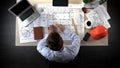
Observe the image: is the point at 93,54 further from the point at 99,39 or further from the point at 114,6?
the point at 114,6

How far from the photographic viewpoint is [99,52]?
6.63ft

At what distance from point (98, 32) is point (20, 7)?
0.60 metres

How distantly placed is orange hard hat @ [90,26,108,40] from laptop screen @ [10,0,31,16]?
523 millimetres

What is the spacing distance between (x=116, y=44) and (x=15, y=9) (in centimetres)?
93

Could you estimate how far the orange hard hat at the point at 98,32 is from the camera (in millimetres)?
1728

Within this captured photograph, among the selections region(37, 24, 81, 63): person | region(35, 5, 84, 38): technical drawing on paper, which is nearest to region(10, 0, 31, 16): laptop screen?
region(35, 5, 84, 38): technical drawing on paper

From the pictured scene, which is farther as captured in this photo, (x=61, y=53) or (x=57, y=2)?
(x=57, y=2)

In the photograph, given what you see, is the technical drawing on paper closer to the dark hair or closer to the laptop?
the laptop

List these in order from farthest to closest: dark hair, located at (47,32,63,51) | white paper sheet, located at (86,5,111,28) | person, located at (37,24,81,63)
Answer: white paper sheet, located at (86,5,111,28)
person, located at (37,24,81,63)
dark hair, located at (47,32,63,51)

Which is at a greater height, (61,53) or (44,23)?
(44,23)

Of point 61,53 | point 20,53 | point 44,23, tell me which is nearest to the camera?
point 61,53

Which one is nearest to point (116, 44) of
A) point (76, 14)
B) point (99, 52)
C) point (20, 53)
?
point (99, 52)

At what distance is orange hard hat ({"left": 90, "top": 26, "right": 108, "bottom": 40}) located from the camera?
5.67ft

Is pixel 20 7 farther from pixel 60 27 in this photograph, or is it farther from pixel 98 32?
pixel 98 32
